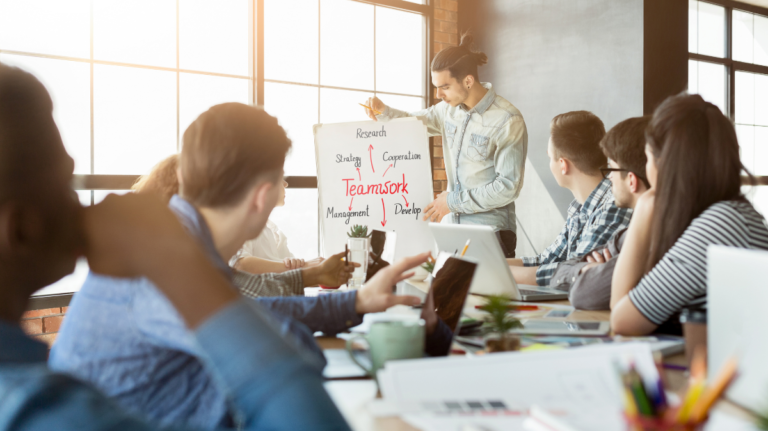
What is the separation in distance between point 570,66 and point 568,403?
332 cm

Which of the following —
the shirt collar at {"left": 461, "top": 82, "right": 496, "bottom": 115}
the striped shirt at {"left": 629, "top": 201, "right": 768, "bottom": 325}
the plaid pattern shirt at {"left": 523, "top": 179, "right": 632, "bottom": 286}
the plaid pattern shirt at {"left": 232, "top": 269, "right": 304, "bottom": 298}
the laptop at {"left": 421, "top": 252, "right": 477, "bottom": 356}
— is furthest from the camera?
the shirt collar at {"left": 461, "top": 82, "right": 496, "bottom": 115}

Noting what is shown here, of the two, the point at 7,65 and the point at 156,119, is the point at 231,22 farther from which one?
the point at 7,65

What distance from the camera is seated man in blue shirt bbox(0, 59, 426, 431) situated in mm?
334

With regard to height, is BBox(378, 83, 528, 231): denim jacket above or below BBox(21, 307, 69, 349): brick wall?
above

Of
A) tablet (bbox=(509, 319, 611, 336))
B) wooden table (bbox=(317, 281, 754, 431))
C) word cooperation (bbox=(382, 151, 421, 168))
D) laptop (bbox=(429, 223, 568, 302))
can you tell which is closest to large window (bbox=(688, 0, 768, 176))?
word cooperation (bbox=(382, 151, 421, 168))

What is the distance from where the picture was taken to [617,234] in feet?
6.10

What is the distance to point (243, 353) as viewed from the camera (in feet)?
1.13

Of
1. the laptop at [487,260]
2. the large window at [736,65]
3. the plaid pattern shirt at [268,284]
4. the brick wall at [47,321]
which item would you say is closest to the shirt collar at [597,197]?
the laptop at [487,260]

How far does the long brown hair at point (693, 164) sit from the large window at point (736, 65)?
12.9 feet

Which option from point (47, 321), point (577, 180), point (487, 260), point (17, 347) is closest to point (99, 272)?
point (17, 347)

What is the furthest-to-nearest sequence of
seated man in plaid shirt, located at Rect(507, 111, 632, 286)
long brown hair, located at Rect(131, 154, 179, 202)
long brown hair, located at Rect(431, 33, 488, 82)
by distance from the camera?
long brown hair, located at Rect(431, 33, 488, 82), seated man in plaid shirt, located at Rect(507, 111, 632, 286), long brown hair, located at Rect(131, 154, 179, 202)

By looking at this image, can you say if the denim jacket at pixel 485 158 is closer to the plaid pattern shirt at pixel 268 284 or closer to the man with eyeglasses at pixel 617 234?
the man with eyeglasses at pixel 617 234

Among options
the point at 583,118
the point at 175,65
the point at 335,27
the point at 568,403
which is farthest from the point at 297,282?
the point at 335,27

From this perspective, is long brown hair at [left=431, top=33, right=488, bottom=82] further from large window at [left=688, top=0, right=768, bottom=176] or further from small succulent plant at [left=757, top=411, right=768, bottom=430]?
small succulent plant at [left=757, top=411, right=768, bottom=430]
